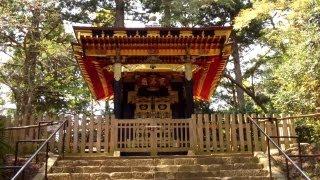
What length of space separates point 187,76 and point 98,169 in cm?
513

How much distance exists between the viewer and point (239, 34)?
25438 millimetres

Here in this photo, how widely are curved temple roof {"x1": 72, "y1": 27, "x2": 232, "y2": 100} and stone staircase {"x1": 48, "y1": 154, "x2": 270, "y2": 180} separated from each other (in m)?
4.41

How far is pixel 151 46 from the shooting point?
526 inches

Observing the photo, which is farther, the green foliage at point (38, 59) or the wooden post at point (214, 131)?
the green foliage at point (38, 59)

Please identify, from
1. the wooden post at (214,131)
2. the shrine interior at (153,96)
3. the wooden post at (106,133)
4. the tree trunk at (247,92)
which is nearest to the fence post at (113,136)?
the wooden post at (106,133)

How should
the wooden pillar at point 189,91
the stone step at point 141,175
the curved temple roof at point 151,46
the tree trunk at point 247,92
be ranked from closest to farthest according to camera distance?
the stone step at point 141,175
the curved temple roof at point 151,46
the wooden pillar at point 189,91
the tree trunk at point 247,92

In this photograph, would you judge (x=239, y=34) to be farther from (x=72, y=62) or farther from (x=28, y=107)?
(x=28, y=107)

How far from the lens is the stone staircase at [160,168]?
8805mm

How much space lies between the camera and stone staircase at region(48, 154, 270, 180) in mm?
8805

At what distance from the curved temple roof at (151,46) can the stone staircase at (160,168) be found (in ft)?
14.5

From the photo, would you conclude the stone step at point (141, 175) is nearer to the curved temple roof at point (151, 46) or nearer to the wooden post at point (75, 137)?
the wooden post at point (75, 137)

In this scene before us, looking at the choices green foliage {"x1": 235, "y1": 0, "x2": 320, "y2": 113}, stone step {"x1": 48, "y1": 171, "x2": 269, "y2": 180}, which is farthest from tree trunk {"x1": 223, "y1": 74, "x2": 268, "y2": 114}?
stone step {"x1": 48, "y1": 171, "x2": 269, "y2": 180}

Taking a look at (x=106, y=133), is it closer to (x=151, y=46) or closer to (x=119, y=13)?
(x=151, y=46)

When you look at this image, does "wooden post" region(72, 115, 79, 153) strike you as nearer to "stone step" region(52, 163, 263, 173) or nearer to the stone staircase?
the stone staircase
